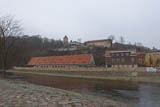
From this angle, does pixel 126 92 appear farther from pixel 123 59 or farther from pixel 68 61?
pixel 68 61

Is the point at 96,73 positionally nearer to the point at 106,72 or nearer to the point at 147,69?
the point at 106,72

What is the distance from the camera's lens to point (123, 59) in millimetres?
50375

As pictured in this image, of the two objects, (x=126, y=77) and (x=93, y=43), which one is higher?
(x=93, y=43)

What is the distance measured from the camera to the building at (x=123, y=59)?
49281mm

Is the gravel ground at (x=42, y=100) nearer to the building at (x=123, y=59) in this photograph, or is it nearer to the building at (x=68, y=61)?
the building at (x=123, y=59)

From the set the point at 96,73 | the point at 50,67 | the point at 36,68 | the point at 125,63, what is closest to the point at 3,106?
the point at 96,73

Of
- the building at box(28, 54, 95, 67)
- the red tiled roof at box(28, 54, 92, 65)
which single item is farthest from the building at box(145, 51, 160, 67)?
the red tiled roof at box(28, 54, 92, 65)

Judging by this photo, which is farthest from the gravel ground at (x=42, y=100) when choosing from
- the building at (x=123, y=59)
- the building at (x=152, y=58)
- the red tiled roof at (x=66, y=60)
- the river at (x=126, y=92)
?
the building at (x=152, y=58)

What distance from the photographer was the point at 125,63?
163 ft

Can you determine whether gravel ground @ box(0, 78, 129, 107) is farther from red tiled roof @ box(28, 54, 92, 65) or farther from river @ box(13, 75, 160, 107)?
red tiled roof @ box(28, 54, 92, 65)

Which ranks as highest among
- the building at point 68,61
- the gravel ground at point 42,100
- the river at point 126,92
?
the building at point 68,61

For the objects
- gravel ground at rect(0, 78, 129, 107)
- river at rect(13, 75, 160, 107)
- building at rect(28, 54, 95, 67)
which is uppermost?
building at rect(28, 54, 95, 67)

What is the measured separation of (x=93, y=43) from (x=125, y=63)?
86363mm

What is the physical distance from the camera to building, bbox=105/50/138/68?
49.3 meters
